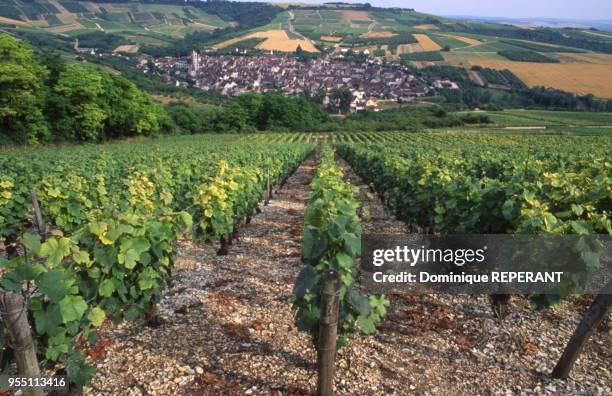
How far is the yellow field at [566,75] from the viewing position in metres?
106

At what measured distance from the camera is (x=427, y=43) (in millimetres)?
177000

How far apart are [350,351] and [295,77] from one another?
16270 cm

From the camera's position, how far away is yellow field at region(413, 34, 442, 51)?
16805 centimetres

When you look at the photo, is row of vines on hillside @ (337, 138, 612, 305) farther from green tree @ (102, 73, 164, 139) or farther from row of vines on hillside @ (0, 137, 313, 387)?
green tree @ (102, 73, 164, 139)

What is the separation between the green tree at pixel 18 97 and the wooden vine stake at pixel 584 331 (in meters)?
47.4

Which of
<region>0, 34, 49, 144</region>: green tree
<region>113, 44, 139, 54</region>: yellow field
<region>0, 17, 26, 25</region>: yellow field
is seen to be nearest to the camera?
<region>0, 34, 49, 144</region>: green tree


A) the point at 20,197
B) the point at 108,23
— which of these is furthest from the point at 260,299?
the point at 108,23

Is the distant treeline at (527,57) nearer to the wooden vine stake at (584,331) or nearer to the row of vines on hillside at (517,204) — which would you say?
the row of vines on hillside at (517,204)

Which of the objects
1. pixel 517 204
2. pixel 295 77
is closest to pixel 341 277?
pixel 517 204

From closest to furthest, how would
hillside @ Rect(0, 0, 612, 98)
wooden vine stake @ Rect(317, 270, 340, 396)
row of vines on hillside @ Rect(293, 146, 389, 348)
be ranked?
wooden vine stake @ Rect(317, 270, 340, 396), row of vines on hillside @ Rect(293, 146, 389, 348), hillside @ Rect(0, 0, 612, 98)

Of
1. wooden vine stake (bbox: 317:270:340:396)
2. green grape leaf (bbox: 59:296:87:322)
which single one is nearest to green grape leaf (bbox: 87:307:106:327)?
green grape leaf (bbox: 59:296:87:322)

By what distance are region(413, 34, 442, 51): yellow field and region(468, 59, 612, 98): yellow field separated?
30.7 meters

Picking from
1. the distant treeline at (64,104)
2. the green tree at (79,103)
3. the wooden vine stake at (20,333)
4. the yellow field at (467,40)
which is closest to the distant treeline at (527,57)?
the yellow field at (467,40)

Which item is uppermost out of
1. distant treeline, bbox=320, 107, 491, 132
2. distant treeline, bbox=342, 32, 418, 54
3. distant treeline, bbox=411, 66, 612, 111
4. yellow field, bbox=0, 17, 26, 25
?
distant treeline, bbox=342, 32, 418, 54
